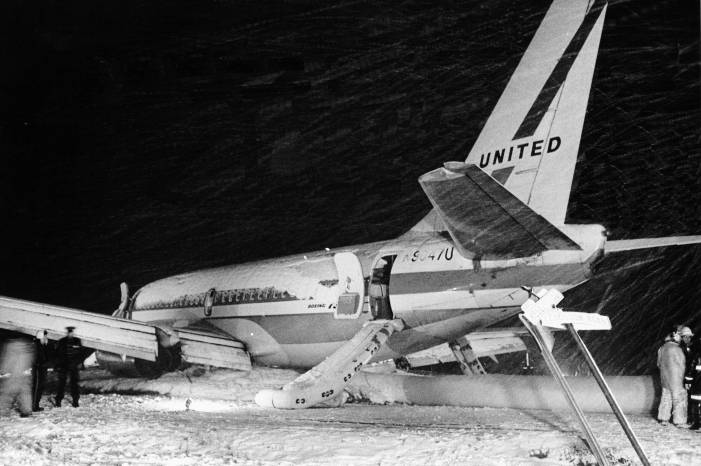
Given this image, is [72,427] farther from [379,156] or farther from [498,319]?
[379,156]

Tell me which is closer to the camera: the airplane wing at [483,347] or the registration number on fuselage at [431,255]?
the registration number on fuselage at [431,255]

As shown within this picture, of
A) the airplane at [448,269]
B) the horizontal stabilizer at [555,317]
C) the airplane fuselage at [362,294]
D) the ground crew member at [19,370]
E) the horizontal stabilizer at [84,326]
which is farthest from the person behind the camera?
the horizontal stabilizer at [84,326]

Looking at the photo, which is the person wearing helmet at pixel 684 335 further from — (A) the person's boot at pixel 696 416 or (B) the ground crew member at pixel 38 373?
(B) the ground crew member at pixel 38 373

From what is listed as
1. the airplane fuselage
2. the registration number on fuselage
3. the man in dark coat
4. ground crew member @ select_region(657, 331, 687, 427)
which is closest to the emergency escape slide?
the airplane fuselage

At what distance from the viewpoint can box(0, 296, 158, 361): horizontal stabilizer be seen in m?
12.7

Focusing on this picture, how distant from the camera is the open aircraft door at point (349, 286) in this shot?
40.7ft

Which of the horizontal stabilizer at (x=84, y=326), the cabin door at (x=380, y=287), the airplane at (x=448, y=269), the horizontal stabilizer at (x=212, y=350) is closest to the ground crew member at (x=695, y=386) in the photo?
the airplane at (x=448, y=269)

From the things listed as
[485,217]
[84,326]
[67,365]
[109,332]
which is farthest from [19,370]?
[485,217]

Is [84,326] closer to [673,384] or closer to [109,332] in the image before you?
[109,332]

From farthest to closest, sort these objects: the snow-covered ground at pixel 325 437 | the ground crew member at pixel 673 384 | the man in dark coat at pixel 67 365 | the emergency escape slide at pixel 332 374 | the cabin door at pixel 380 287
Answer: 1. the cabin door at pixel 380 287
2. the man in dark coat at pixel 67 365
3. the emergency escape slide at pixel 332 374
4. the ground crew member at pixel 673 384
5. the snow-covered ground at pixel 325 437

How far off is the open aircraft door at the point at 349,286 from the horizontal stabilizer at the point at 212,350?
3.08 m

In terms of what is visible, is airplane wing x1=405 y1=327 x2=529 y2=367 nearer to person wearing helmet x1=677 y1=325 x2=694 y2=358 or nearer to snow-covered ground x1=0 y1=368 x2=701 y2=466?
snow-covered ground x1=0 y1=368 x2=701 y2=466

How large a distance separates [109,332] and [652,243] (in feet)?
31.3

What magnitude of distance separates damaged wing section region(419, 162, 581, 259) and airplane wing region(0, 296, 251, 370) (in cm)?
658
